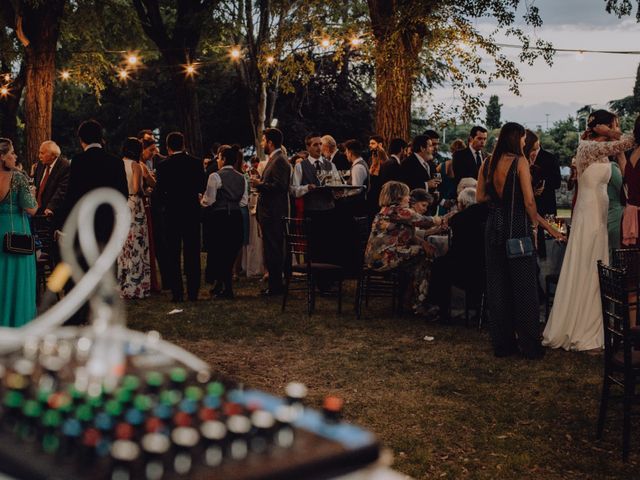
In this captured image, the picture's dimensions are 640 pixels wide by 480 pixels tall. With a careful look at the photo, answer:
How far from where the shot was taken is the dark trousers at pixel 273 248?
410 inches

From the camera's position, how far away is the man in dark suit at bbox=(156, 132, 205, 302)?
31.5ft

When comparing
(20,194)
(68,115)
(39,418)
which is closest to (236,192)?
(20,194)

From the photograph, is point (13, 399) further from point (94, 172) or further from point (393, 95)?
point (393, 95)

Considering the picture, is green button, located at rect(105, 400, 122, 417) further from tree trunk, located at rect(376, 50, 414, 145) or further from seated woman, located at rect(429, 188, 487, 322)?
tree trunk, located at rect(376, 50, 414, 145)

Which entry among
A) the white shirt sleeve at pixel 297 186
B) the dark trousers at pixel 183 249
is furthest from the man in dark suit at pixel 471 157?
the dark trousers at pixel 183 249

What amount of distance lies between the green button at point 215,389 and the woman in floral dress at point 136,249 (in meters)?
8.62

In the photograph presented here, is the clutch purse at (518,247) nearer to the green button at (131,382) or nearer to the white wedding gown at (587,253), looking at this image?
the white wedding gown at (587,253)

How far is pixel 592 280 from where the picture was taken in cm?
721

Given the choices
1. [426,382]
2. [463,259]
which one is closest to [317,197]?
[463,259]

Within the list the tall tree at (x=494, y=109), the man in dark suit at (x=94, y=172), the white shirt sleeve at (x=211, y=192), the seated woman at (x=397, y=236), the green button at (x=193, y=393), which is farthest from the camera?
the tall tree at (x=494, y=109)

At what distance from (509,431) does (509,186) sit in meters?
2.36

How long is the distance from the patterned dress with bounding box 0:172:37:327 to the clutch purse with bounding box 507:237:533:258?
3879mm

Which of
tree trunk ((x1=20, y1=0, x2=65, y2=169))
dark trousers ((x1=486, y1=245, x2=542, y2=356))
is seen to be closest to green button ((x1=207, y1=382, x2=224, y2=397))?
dark trousers ((x1=486, y1=245, x2=542, y2=356))

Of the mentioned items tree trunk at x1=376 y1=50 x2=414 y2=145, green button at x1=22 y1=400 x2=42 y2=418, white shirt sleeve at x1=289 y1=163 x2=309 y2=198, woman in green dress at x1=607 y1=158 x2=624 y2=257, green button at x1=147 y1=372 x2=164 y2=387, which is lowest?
green button at x1=22 y1=400 x2=42 y2=418
